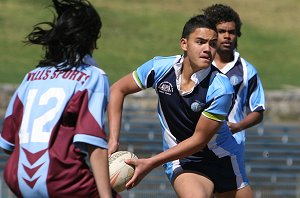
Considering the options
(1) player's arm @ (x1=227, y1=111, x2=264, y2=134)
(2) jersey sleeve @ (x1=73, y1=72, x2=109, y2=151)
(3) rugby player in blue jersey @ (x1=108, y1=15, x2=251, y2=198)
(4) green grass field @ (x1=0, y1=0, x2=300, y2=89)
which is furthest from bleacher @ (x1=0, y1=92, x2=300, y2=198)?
(2) jersey sleeve @ (x1=73, y1=72, x2=109, y2=151)

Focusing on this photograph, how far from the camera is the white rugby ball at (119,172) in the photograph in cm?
606

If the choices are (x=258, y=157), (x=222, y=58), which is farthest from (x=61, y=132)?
(x=258, y=157)

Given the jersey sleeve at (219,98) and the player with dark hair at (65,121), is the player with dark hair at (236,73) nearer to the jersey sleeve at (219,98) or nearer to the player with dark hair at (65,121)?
the jersey sleeve at (219,98)

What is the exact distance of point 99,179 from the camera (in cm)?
469

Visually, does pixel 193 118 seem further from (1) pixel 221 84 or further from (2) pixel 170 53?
(2) pixel 170 53

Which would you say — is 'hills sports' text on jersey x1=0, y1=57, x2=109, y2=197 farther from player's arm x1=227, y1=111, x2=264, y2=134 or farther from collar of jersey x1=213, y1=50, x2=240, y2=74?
collar of jersey x1=213, y1=50, x2=240, y2=74

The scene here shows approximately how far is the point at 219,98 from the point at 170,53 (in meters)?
22.1

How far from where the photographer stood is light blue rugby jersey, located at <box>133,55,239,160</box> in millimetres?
6449

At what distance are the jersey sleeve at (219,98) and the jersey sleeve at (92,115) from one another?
1680mm

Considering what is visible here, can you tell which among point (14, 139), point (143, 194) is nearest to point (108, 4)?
point (143, 194)

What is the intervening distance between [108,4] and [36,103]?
28137 millimetres

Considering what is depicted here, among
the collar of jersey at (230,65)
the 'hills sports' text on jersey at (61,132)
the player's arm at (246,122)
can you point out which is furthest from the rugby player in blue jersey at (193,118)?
the 'hills sports' text on jersey at (61,132)

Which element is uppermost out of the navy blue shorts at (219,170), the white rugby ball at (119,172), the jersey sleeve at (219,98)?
the jersey sleeve at (219,98)

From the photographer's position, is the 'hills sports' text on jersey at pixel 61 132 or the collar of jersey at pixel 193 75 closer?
the 'hills sports' text on jersey at pixel 61 132
